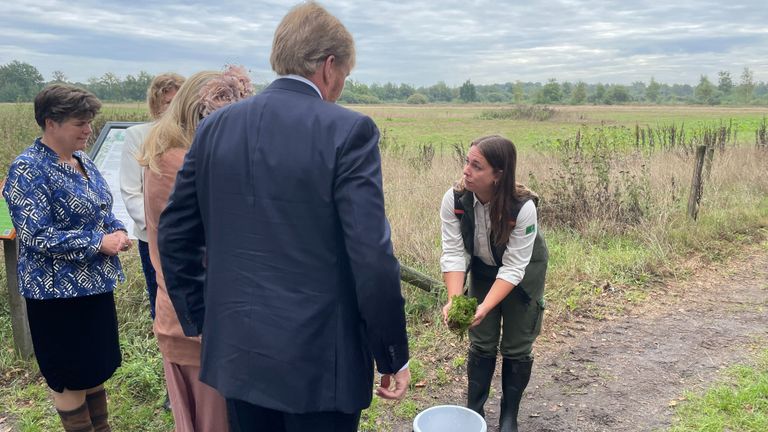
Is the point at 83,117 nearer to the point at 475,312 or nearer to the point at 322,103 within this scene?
the point at 322,103

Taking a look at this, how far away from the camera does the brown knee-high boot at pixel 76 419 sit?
3049mm

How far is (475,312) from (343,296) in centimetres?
150

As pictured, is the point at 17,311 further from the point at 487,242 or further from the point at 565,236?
the point at 565,236

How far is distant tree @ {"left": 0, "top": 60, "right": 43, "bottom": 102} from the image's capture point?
8.25m

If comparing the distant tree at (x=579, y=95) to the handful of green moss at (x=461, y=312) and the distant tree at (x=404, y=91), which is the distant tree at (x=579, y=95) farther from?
the handful of green moss at (x=461, y=312)

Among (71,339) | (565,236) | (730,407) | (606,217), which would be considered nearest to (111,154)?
(71,339)

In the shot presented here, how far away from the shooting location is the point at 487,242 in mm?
3234

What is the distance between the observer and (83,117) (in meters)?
2.90

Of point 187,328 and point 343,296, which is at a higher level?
point 343,296

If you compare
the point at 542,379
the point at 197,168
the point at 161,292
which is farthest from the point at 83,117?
the point at 542,379

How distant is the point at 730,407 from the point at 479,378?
1755mm

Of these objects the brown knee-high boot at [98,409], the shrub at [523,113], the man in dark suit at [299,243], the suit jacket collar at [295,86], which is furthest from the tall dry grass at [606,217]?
the shrub at [523,113]

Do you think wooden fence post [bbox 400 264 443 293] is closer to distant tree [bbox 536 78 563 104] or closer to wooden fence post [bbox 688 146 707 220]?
wooden fence post [bbox 688 146 707 220]

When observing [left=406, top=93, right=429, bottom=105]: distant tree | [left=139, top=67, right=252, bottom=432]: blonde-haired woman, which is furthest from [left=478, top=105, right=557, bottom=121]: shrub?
[left=139, top=67, right=252, bottom=432]: blonde-haired woman
